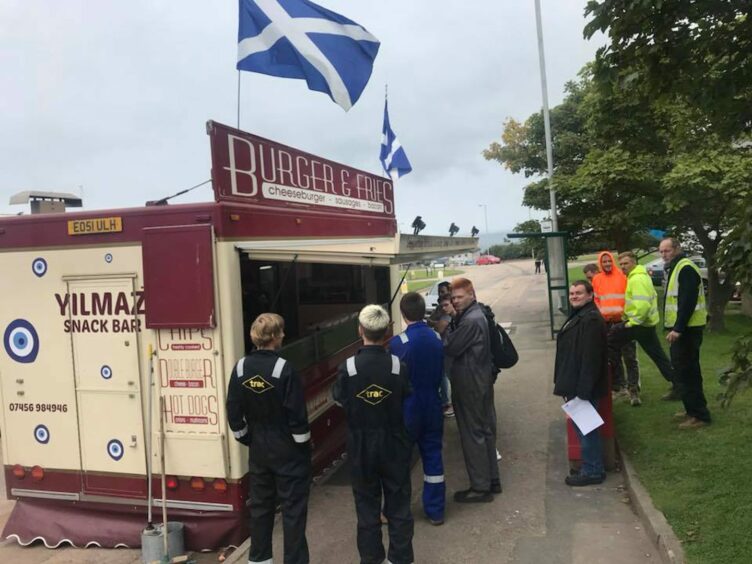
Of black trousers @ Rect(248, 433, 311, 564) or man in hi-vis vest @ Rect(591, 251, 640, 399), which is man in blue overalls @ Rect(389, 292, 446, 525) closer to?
black trousers @ Rect(248, 433, 311, 564)

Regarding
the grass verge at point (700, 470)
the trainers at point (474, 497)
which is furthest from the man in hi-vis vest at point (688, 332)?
the trainers at point (474, 497)

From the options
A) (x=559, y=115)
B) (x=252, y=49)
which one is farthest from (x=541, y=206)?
(x=252, y=49)

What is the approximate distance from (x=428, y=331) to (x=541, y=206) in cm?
1305

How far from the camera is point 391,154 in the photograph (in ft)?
37.7

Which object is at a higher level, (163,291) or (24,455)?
(163,291)

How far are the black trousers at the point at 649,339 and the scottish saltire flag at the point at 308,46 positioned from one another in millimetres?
3987

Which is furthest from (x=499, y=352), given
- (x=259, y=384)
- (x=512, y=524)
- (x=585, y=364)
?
(x=259, y=384)

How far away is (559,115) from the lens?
17.5 metres

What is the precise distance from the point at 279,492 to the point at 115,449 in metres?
1.59

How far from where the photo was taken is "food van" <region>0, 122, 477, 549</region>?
4.25m

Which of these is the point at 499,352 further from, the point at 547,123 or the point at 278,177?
the point at 547,123

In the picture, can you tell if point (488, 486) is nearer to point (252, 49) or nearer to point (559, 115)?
point (252, 49)

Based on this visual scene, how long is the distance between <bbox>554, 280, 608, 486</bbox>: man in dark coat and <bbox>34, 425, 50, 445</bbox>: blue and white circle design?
416cm

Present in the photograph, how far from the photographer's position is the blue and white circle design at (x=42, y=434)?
15.6 ft
